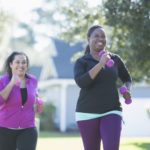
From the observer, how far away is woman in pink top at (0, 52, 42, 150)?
519 cm

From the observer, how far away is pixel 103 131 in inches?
173

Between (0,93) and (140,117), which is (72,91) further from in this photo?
(0,93)

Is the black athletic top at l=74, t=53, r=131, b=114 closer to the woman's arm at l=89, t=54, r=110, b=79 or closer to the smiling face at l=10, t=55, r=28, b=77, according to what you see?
the woman's arm at l=89, t=54, r=110, b=79

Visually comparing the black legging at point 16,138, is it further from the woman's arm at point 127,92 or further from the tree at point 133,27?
the tree at point 133,27

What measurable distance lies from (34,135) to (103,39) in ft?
5.20

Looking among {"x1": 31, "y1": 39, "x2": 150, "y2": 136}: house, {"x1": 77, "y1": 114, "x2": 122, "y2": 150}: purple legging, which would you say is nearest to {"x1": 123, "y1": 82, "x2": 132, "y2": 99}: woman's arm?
{"x1": 77, "y1": 114, "x2": 122, "y2": 150}: purple legging

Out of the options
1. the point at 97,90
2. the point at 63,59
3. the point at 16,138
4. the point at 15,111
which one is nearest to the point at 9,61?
the point at 15,111

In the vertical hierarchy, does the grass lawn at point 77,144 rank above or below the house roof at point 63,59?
below

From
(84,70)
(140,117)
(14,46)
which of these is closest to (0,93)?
(84,70)

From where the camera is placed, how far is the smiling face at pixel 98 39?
4.65 metres

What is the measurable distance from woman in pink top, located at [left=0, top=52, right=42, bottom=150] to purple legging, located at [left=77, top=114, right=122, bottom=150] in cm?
96

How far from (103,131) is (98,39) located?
3.45 ft

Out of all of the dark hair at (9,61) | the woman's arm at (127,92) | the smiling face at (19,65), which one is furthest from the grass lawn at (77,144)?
the woman's arm at (127,92)

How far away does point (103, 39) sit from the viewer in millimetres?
4652
